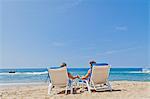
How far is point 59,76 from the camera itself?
6.76 m

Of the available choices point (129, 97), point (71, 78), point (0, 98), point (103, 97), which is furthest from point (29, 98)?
point (129, 97)

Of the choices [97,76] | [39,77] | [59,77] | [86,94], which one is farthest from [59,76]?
[39,77]

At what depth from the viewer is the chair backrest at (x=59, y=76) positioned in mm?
6711

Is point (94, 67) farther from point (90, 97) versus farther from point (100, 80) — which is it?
point (90, 97)

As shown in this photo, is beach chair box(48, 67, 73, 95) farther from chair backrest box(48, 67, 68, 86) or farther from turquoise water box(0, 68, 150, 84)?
turquoise water box(0, 68, 150, 84)

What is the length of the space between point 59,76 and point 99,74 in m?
1.15

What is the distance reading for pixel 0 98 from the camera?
6.67m

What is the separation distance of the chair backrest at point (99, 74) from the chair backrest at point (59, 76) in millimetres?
783

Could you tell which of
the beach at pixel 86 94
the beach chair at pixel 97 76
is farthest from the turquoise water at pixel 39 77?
the beach chair at pixel 97 76

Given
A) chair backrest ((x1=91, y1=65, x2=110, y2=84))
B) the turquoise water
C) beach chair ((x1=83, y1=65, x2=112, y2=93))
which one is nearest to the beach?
beach chair ((x1=83, y1=65, x2=112, y2=93))

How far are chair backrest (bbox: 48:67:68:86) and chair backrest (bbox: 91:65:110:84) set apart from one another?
30.8 inches

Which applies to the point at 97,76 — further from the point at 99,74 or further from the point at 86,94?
the point at 86,94

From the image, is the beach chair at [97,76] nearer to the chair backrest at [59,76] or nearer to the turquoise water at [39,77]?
the chair backrest at [59,76]

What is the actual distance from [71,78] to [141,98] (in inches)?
85.1
